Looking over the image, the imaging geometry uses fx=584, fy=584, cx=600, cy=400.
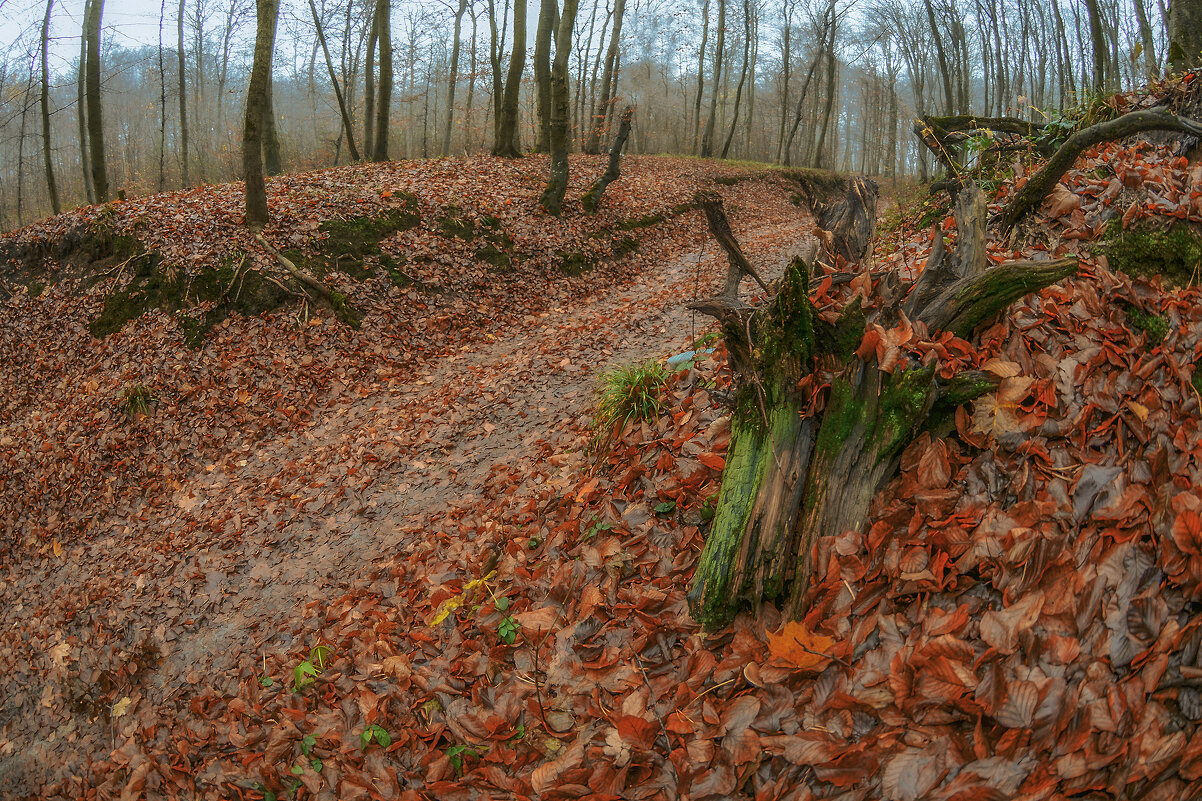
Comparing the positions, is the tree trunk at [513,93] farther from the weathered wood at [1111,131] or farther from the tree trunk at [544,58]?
the weathered wood at [1111,131]

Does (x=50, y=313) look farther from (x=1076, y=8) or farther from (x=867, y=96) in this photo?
(x=867, y=96)

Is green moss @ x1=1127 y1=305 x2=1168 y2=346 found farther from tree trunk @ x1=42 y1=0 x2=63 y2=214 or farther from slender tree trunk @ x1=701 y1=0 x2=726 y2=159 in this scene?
slender tree trunk @ x1=701 y1=0 x2=726 y2=159

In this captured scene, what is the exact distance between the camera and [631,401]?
4.28m

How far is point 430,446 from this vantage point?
6.02 metres

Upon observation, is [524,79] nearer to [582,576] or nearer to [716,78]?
[716,78]

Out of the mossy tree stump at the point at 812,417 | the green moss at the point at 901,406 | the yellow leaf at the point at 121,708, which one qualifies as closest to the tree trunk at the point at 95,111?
the yellow leaf at the point at 121,708

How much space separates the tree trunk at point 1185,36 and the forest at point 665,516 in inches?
1.6

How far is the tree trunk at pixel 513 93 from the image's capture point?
13945 mm

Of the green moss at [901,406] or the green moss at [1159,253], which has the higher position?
the green moss at [1159,253]

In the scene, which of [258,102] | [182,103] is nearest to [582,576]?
[258,102]

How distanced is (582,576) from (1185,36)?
21.3 ft

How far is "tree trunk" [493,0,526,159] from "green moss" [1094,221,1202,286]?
44.1 ft

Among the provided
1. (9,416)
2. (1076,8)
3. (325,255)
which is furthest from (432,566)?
(1076,8)

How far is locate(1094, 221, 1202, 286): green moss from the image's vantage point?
3.12 metres
